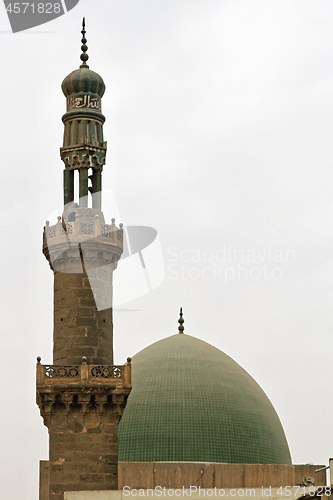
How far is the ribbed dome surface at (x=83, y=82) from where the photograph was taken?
35.0 m

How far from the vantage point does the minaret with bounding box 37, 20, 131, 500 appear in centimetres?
3080

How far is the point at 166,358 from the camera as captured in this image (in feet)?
151

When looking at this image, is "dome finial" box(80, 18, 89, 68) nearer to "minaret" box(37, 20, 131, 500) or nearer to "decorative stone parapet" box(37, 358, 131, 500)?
"minaret" box(37, 20, 131, 500)

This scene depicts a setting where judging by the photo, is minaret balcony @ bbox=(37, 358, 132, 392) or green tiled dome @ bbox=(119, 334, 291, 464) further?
green tiled dome @ bbox=(119, 334, 291, 464)

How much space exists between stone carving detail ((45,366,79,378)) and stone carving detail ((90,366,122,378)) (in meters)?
0.58

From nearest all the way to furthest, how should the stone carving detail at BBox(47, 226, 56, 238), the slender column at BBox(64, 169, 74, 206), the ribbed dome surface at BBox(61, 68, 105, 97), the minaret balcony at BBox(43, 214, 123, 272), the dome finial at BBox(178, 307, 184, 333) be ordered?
the minaret balcony at BBox(43, 214, 123, 272) → the stone carving detail at BBox(47, 226, 56, 238) → the slender column at BBox(64, 169, 74, 206) → the ribbed dome surface at BBox(61, 68, 105, 97) → the dome finial at BBox(178, 307, 184, 333)

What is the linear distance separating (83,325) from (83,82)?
944cm

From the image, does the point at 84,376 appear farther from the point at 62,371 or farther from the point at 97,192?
the point at 97,192

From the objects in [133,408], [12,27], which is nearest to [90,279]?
[12,27]

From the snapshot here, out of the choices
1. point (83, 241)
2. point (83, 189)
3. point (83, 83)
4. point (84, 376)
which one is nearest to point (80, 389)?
point (84, 376)

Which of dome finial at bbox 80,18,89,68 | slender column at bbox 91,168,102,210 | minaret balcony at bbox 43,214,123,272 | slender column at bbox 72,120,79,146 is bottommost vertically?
minaret balcony at bbox 43,214,123,272

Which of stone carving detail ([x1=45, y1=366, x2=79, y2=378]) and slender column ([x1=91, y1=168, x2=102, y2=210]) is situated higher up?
slender column ([x1=91, y1=168, x2=102, y2=210])

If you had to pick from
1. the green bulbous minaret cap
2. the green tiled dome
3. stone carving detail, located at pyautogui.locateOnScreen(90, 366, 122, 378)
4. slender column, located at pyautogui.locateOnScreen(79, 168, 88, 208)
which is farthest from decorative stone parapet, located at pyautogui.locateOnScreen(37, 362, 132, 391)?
the green tiled dome

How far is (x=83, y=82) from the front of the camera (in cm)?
3503
